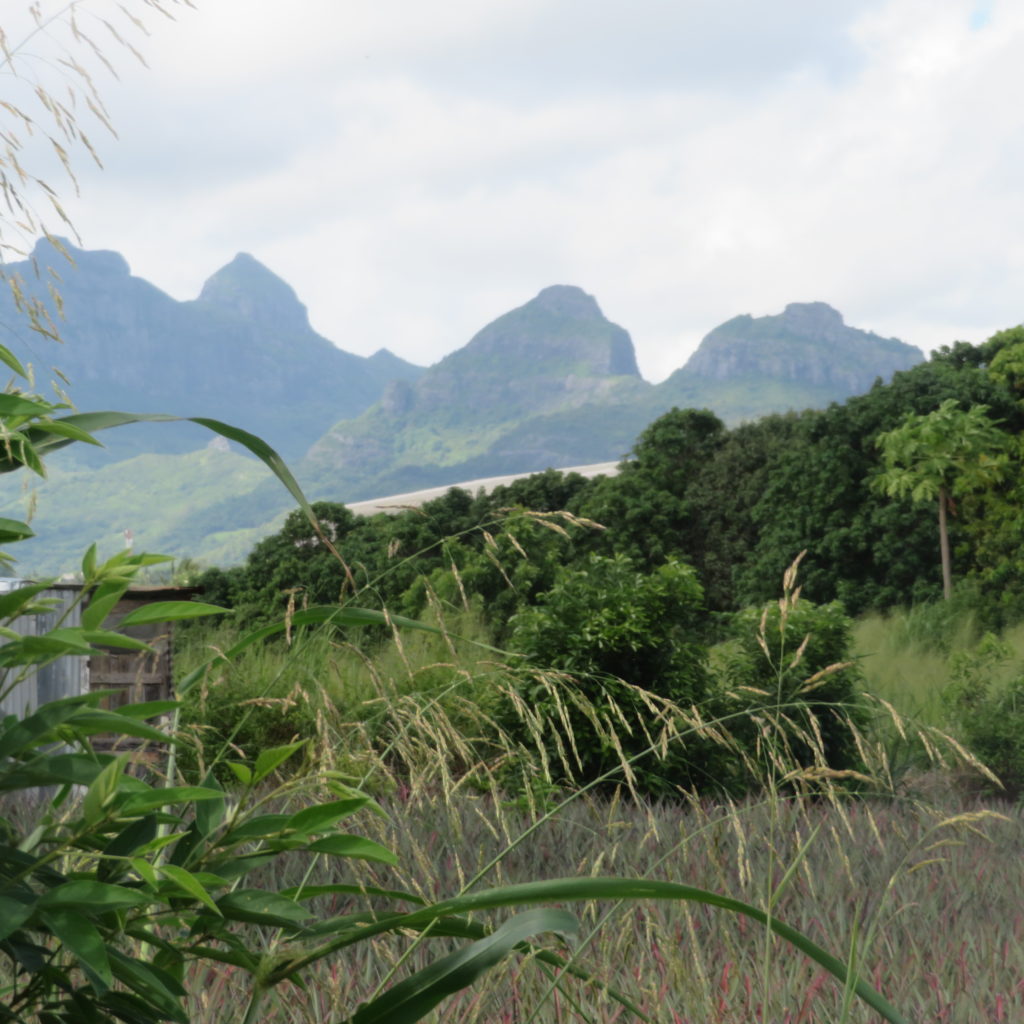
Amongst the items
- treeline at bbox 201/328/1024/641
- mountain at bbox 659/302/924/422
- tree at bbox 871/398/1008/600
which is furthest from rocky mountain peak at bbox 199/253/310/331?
tree at bbox 871/398/1008/600

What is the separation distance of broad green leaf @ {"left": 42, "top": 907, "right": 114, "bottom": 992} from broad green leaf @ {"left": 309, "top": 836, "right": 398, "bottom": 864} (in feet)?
0.59

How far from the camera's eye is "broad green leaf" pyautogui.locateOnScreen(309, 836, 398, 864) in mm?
870

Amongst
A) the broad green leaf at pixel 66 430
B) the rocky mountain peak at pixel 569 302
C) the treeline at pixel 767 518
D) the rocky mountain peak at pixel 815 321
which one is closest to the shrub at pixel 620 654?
the broad green leaf at pixel 66 430

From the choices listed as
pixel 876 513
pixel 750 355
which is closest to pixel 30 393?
pixel 876 513

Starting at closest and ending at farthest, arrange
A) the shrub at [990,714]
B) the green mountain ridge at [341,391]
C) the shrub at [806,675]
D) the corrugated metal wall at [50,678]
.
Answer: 1. the shrub at [806,675]
2. the corrugated metal wall at [50,678]
3. the shrub at [990,714]
4. the green mountain ridge at [341,391]

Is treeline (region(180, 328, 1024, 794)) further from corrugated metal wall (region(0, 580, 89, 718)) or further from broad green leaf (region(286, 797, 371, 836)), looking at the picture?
broad green leaf (region(286, 797, 371, 836))

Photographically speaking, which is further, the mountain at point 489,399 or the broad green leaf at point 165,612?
the mountain at point 489,399

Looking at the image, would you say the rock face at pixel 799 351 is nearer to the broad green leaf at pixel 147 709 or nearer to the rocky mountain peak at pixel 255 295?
the rocky mountain peak at pixel 255 295

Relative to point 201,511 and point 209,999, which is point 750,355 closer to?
point 201,511

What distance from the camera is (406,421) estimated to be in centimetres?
10350

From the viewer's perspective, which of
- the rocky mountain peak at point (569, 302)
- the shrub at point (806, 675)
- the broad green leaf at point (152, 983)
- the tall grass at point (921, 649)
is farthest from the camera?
the rocky mountain peak at point (569, 302)

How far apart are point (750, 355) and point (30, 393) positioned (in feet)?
389

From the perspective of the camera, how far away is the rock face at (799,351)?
112 meters

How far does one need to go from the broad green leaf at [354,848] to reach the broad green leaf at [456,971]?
11 cm
